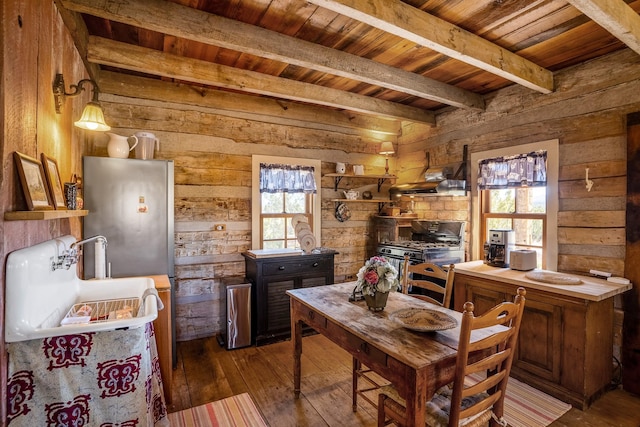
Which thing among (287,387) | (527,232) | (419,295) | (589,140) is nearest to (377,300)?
(419,295)

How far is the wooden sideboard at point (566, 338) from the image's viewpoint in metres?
2.28

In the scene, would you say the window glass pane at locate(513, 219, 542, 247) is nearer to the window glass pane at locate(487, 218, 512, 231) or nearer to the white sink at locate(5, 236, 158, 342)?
the window glass pane at locate(487, 218, 512, 231)

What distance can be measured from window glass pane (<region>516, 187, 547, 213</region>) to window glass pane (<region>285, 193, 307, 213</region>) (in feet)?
7.99

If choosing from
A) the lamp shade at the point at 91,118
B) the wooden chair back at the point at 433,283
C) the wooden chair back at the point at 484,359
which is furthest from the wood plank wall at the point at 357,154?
the wooden chair back at the point at 484,359

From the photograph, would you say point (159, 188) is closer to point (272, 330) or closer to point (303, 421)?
point (272, 330)

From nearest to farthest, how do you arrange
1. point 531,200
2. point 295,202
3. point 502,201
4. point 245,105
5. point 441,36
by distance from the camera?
point 441,36
point 531,200
point 502,201
point 245,105
point 295,202

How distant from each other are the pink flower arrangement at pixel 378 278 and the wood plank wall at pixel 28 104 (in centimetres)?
171

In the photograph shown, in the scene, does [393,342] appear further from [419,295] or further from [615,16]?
[615,16]

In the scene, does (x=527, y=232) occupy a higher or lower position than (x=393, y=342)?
higher

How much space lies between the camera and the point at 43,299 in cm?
152

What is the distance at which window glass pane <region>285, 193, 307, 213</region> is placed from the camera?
161 inches

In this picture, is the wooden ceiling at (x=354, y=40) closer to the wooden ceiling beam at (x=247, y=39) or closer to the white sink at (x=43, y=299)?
the wooden ceiling beam at (x=247, y=39)

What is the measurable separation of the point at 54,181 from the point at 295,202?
2638mm

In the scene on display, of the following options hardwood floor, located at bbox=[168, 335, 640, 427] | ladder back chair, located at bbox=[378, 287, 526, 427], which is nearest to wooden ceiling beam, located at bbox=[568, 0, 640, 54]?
ladder back chair, located at bbox=[378, 287, 526, 427]
